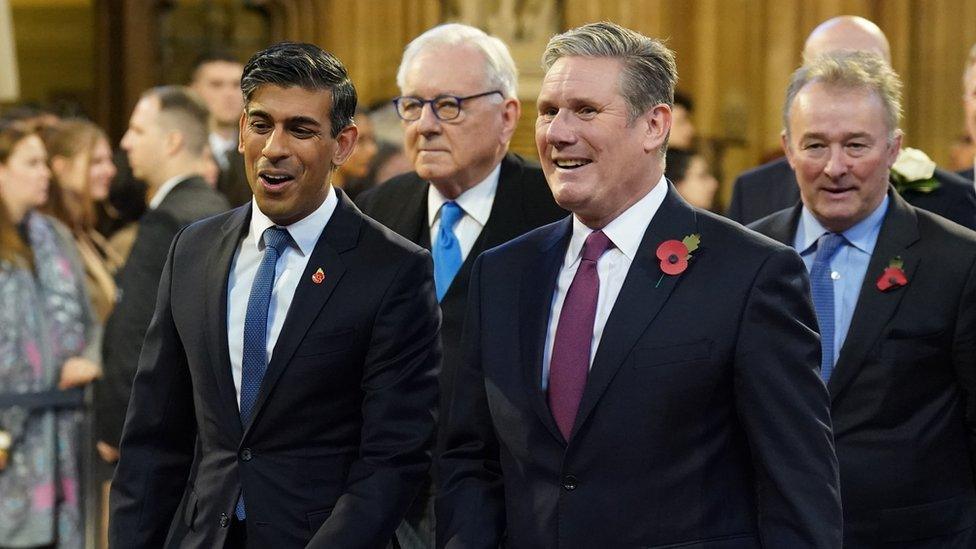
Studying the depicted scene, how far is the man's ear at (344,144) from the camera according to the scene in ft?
10.2

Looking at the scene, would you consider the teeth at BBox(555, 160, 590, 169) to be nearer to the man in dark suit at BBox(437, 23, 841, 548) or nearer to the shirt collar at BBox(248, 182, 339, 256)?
the man in dark suit at BBox(437, 23, 841, 548)

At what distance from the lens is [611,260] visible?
9.25 ft

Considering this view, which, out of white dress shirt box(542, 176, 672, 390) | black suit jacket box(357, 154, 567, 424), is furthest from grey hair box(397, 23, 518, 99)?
white dress shirt box(542, 176, 672, 390)

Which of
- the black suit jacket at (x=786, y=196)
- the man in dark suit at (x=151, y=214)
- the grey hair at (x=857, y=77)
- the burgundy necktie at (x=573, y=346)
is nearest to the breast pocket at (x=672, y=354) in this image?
the burgundy necktie at (x=573, y=346)

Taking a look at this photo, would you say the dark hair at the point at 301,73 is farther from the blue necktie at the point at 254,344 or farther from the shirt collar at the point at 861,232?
the shirt collar at the point at 861,232

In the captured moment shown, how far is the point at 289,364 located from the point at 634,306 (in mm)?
682

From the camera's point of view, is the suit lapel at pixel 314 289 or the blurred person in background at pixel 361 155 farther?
the blurred person in background at pixel 361 155

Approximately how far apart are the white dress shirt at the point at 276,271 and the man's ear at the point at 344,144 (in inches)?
2.8

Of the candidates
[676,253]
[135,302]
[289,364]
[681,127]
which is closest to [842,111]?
[676,253]

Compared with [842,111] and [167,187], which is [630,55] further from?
[167,187]

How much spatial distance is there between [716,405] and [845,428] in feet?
3.15

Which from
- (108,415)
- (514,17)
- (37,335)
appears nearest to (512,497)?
(108,415)

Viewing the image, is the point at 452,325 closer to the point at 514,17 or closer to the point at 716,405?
the point at 716,405

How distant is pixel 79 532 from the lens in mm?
5836
